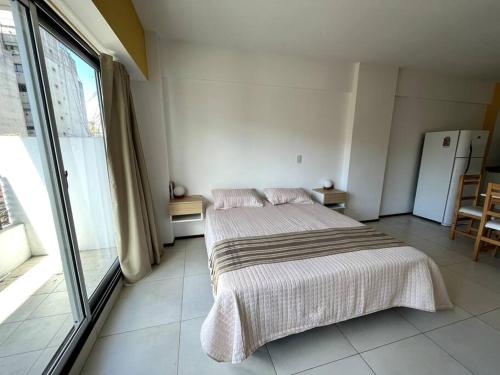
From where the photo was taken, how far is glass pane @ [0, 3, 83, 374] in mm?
1039

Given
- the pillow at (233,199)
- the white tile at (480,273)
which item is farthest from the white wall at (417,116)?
the pillow at (233,199)

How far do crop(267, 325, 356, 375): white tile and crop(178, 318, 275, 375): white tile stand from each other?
68 mm

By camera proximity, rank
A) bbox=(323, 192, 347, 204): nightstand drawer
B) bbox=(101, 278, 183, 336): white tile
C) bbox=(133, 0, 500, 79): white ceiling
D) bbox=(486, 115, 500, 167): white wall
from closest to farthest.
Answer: bbox=(101, 278, 183, 336): white tile → bbox=(133, 0, 500, 79): white ceiling → bbox=(323, 192, 347, 204): nightstand drawer → bbox=(486, 115, 500, 167): white wall

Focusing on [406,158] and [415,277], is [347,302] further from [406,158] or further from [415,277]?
[406,158]

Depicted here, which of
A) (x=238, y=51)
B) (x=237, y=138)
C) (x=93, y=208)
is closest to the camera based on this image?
(x=93, y=208)

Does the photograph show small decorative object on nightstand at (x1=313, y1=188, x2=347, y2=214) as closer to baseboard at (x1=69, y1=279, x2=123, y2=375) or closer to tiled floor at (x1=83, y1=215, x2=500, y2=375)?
tiled floor at (x1=83, y1=215, x2=500, y2=375)

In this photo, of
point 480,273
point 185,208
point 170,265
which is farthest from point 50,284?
point 480,273

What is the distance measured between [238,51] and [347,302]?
3.01 m

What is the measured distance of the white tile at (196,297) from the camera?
1734mm

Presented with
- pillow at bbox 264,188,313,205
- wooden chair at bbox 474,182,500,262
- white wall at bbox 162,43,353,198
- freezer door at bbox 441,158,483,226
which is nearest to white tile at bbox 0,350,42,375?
white wall at bbox 162,43,353,198

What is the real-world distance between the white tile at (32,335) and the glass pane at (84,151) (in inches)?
14.9

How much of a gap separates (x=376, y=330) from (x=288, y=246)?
0.88m

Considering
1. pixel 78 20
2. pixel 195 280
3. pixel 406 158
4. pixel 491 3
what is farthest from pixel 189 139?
pixel 406 158

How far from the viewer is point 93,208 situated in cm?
194
